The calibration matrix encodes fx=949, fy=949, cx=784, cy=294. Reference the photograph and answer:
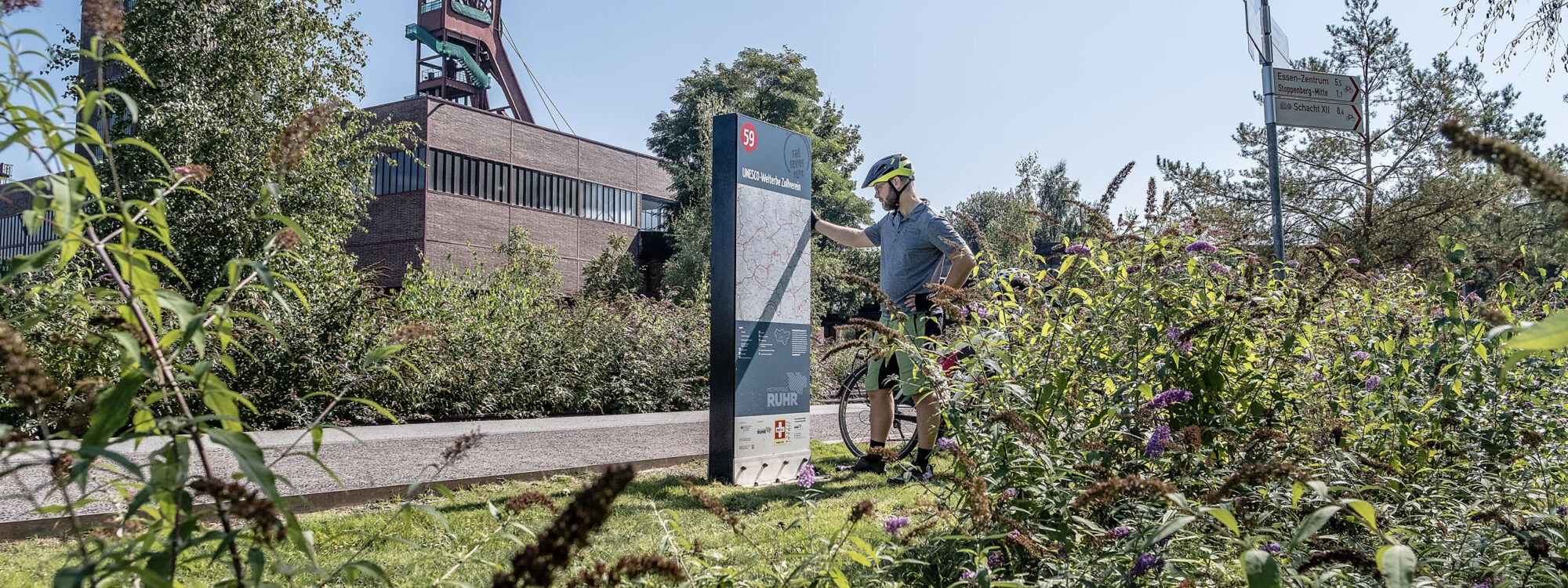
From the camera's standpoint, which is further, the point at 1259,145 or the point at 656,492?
the point at 1259,145

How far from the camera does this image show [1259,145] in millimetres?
22234

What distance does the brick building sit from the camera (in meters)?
32.8

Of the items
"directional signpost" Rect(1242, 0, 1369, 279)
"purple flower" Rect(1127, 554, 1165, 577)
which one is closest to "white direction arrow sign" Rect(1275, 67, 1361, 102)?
"directional signpost" Rect(1242, 0, 1369, 279)

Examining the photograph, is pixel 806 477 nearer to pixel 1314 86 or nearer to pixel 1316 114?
pixel 1316 114

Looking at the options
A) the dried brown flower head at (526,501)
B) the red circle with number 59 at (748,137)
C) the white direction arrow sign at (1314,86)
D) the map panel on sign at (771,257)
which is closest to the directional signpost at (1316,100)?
the white direction arrow sign at (1314,86)

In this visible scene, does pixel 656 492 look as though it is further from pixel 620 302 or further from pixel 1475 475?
pixel 620 302

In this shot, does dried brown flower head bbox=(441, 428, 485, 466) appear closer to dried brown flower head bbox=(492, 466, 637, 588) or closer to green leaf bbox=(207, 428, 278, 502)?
green leaf bbox=(207, 428, 278, 502)

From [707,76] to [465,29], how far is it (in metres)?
10.7

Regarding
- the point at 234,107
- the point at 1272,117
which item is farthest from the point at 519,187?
the point at 1272,117

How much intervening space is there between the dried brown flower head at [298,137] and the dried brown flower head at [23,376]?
42cm

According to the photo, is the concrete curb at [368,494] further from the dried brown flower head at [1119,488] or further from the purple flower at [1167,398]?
the dried brown flower head at [1119,488]

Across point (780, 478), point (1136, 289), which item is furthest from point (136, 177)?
point (1136, 289)

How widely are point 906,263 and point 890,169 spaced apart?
58 cm

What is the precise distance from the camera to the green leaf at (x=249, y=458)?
Answer: 0.85 meters
